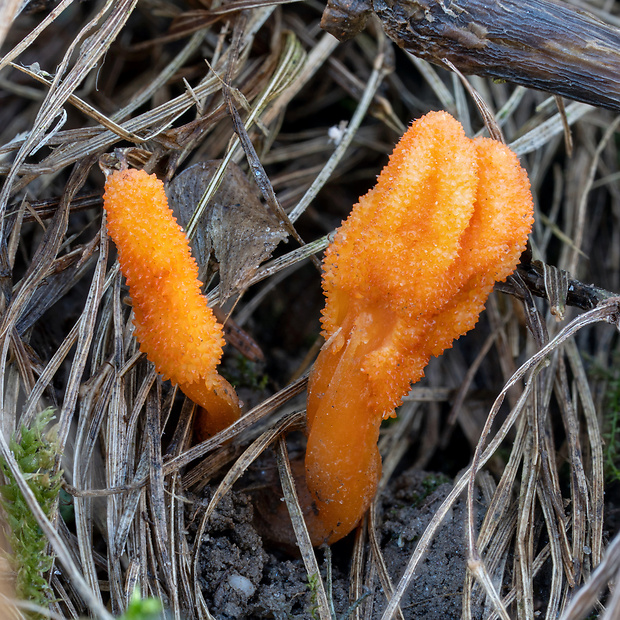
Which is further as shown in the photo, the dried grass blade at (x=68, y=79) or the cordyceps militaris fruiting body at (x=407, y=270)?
the dried grass blade at (x=68, y=79)

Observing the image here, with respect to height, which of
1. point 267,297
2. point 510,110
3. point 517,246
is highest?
point 510,110

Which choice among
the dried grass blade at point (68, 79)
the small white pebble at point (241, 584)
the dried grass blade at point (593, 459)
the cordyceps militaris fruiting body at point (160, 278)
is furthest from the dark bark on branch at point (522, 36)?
the small white pebble at point (241, 584)

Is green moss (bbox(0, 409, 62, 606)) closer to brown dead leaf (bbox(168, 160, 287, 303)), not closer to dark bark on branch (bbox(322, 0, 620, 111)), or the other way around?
brown dead leaf (bbox(168, 160, 287, 303))

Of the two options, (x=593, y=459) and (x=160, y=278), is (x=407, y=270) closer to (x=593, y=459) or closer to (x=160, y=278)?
(x=160, y=278)

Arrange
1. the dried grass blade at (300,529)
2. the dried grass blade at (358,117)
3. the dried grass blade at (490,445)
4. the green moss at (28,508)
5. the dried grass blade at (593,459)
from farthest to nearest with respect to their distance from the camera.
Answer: the dried grass blade at (358,117)
the dried grass blade at (593,459)
the dried grass blade at (300,529)
the dried grass blade at (490,445)
the green moss at (28,508)

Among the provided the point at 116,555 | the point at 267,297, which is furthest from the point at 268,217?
the point at 116,555

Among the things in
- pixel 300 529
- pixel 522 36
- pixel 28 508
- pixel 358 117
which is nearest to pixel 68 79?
pixel 358 117

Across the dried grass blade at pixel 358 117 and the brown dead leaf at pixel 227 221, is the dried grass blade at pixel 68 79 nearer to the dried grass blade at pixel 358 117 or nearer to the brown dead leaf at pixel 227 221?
the brown dead leaf at pixel 227 221

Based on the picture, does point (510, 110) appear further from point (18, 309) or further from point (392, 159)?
point (18, 309)
